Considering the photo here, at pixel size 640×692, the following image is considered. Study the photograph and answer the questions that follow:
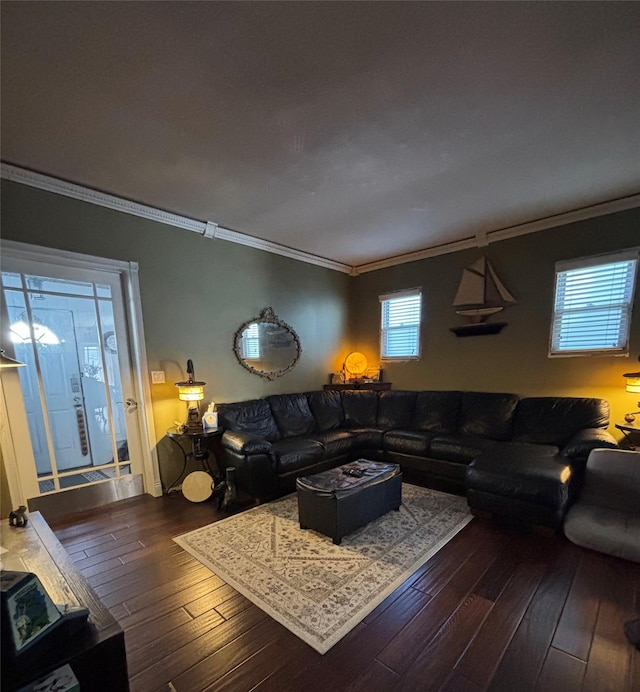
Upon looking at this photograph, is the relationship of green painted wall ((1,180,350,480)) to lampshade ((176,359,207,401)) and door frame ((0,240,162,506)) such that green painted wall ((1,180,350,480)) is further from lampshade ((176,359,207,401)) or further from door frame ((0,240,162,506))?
lampshade ((176,359,207,401))

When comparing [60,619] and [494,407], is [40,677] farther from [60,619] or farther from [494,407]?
[494,407]

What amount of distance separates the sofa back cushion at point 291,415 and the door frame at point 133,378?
4.41 feet

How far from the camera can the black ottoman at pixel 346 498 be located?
2281 millimetres

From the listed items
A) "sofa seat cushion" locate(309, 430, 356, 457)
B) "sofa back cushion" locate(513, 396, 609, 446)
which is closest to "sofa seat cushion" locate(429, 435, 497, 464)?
"sofa back cushion" locate(513, 396, 609, 446)

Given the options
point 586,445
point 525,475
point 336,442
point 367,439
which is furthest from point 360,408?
point 586,445

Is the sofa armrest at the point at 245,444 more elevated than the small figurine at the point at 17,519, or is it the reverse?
the small figurine at the point at 17,519

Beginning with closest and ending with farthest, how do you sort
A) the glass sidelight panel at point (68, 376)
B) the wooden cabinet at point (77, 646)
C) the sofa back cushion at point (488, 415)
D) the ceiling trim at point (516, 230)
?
the wooden cabinet at point (77, 646)
the glass sidelight panel at point (68, 376)
the ceiling trim at point (516, 230)
the sofa back cushion at point (488, 415)

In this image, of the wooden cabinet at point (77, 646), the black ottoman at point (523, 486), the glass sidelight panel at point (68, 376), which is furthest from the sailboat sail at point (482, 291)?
the wooden cabinet at point (77, 646)

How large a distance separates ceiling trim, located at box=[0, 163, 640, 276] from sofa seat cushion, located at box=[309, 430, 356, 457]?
2448 mm

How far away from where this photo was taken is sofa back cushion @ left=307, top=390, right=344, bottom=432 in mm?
4207

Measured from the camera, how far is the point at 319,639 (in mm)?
1515

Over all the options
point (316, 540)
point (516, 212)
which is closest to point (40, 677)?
point (316, 540)

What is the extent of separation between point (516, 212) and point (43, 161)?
4.24m

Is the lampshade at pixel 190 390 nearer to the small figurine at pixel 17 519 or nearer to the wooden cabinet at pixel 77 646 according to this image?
the small figurine at pixel 17 519
